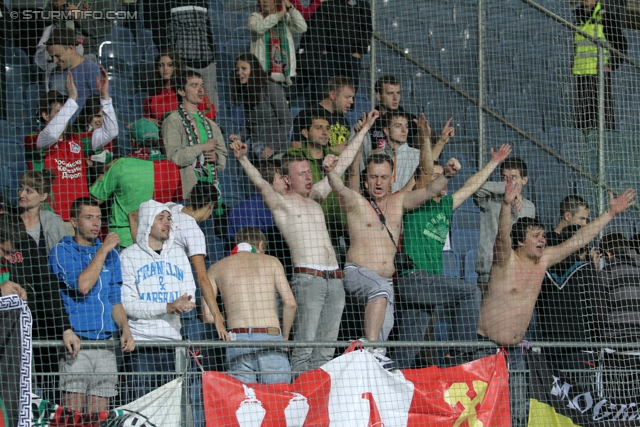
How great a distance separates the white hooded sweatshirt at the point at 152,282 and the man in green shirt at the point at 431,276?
165 centimetres

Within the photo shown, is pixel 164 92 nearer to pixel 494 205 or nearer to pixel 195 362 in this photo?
pixel 195 362

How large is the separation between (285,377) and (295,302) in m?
0.58

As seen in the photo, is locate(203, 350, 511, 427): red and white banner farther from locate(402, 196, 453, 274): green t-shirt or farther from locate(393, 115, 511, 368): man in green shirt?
locate(402, 196, 453, 274): green t-shirt

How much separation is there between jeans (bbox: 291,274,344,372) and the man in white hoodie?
2.59ft

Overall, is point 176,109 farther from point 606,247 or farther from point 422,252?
point 606,247

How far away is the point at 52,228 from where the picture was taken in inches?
278

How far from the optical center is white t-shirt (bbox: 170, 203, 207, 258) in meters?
7.10

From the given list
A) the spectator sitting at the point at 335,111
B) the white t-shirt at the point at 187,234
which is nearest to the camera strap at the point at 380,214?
the spectator sitting at the point at 335,111

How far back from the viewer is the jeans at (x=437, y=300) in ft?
24.4

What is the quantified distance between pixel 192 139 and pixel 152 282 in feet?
4.95

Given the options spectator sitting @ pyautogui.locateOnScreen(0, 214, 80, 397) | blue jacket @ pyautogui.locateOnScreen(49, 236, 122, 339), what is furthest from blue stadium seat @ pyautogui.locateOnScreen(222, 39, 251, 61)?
spectator sitting @ pyautogui.locateOnScreen(0, 214, 80, 397)

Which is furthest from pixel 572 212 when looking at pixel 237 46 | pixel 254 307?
pixel 237 46

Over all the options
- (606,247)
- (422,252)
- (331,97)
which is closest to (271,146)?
(331,97)

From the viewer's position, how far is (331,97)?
8422 mm
